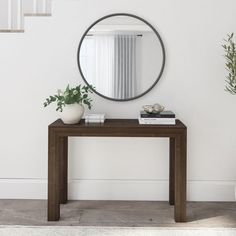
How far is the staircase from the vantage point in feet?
10.6

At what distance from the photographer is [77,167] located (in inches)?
118

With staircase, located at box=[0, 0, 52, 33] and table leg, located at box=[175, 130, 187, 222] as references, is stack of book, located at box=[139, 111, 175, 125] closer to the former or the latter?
table leg, located at box=[175, 130, 187, 222]

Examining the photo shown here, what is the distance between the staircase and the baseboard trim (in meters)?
1.55

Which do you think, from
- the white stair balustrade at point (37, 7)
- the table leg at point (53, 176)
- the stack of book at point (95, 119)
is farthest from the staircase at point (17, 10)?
the table leg at point (53, 176)

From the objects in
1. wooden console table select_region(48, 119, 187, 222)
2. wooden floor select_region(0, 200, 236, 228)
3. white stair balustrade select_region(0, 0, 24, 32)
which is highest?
white stair balustrade select_region(0, 0, 24, 32)

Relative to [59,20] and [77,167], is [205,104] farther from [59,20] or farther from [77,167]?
[59,20]

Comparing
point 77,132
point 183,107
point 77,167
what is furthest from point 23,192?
point 183,107

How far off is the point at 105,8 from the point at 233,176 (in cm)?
193

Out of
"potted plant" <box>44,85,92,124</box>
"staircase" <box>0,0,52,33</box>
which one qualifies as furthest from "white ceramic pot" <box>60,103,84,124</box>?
"staircase" <box>0,0,52,33</box>

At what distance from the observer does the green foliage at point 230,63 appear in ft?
8.75

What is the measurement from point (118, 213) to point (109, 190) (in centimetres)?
36

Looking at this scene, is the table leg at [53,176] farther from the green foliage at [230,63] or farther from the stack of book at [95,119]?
the green foliage at [230,63]

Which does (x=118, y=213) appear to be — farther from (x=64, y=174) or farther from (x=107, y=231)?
(x=64, y=174)

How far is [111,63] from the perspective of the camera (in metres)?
2.91
